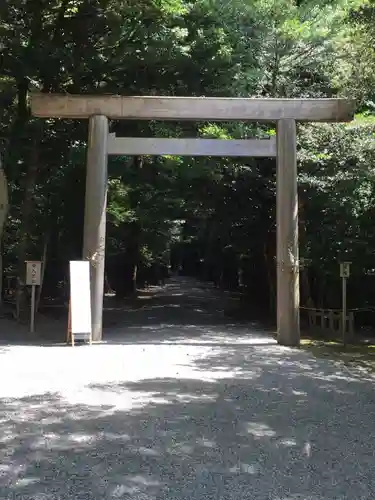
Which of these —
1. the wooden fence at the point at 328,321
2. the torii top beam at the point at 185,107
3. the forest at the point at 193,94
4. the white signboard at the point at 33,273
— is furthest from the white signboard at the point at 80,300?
the wooden fence at the point at 328,321

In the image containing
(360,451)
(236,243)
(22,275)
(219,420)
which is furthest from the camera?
(236,243)

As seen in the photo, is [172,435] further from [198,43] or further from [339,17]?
[339,17]

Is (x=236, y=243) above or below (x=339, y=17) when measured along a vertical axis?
below

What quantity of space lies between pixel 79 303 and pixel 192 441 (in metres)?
6.17

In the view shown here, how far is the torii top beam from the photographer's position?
11.2 metres

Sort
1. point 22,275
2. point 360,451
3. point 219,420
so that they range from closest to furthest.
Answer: point 360,451
point 219,420
point 22,275

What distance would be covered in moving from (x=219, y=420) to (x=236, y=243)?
14.8 metres

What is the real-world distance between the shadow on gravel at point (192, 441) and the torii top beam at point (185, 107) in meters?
5.84

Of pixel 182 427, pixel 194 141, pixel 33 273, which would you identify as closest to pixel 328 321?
pixel 194 141

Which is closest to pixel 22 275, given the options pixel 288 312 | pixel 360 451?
pixel 288 312

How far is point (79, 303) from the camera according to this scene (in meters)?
10.5

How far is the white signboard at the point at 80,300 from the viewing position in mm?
10492

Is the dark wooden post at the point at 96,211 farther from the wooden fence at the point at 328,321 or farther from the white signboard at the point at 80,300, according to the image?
the wooden fence at the point at 328,321

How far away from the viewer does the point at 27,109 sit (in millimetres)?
14680
